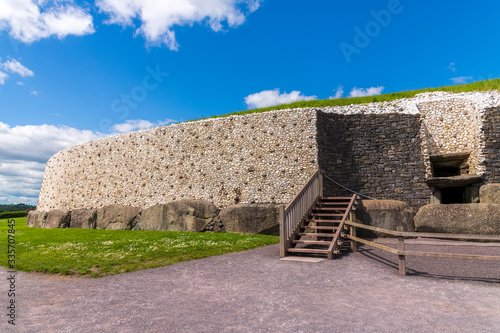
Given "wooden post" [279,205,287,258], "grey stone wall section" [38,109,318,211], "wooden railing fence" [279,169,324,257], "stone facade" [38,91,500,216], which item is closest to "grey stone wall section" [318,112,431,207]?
"stone facade" [38,91,500,216]

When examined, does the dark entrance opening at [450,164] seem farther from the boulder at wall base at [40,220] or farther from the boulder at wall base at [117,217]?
the boulder at wall base at [40,220]

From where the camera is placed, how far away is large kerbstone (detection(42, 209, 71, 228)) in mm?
20812

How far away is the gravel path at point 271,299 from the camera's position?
3934mm

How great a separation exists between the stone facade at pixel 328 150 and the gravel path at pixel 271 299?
7530 mm

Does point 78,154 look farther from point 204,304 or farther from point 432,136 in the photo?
point 432,136

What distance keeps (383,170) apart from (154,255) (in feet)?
37.9

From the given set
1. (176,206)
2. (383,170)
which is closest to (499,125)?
(383,170)

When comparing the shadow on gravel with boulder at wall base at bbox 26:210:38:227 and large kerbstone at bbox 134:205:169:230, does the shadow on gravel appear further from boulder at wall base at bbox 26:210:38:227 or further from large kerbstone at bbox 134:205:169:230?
boulder at wall base at bbox 26:210:38:227

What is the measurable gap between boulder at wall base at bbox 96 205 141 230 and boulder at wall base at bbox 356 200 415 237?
13111mm

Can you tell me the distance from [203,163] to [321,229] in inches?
340

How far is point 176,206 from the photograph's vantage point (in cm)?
1664

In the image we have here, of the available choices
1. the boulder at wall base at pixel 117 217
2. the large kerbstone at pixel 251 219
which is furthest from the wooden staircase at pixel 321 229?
the boulder at wall base at pixel 117 217

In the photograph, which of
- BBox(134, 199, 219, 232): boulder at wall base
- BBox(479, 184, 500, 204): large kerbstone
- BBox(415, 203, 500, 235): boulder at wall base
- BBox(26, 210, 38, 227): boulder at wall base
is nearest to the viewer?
BBox(415, 203, 500, 235): boulder at wall base

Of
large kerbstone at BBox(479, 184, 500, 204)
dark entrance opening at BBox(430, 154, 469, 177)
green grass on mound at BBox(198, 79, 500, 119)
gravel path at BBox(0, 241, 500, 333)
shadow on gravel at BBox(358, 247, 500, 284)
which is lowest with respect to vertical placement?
gravel path at BBox(0, 241, 500, 333)
